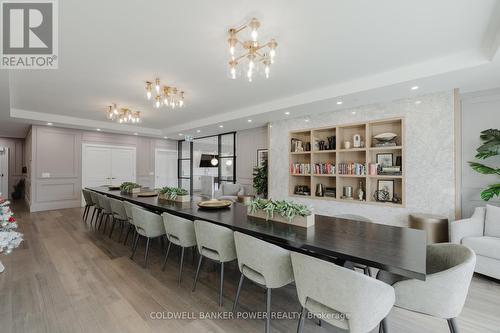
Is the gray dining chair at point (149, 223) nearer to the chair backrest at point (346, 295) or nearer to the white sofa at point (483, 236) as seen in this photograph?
the chair backrest at point (346, 295)

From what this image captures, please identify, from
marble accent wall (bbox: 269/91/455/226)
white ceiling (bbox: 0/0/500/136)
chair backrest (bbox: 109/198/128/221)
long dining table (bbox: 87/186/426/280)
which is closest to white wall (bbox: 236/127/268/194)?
white ceiling (bbox: 0/0/500/136)

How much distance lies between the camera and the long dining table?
1.32 m

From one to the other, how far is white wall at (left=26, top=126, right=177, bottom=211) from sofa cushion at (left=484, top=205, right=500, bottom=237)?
9.55 metres

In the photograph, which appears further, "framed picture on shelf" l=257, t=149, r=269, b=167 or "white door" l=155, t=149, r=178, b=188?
"white door" l=155, t=149, r=178, b=188

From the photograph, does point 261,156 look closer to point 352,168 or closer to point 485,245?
point 352,168

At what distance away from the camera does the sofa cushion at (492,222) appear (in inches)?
114

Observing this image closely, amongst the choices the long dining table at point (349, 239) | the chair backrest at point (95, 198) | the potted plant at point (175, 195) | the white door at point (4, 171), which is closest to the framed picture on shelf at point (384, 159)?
the long dining table at point (349, 239)

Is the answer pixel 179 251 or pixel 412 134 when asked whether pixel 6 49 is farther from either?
pixel 412 134

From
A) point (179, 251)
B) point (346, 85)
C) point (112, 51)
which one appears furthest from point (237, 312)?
point (346, 85)

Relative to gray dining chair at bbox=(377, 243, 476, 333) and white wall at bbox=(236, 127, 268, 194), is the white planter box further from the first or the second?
white wall at bbox=(236, 127, 268, 194)

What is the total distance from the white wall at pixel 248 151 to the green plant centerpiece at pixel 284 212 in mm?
4203

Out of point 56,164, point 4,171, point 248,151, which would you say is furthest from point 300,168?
point 4,171

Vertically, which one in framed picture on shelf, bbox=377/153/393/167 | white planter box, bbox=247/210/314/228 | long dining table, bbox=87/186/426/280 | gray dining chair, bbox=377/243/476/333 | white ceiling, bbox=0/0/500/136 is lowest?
gray dining chair, bbox=377/243/476/333

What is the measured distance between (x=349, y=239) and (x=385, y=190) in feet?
10.3
